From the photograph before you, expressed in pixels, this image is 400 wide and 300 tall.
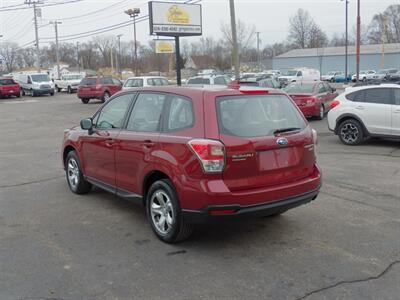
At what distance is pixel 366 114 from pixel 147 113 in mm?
7604

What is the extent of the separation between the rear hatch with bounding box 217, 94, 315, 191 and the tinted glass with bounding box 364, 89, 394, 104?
6.80m

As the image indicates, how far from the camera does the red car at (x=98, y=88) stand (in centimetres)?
2959

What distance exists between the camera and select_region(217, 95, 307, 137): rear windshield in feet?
14.8

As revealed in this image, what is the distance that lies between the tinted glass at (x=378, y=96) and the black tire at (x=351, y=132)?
65 centimetres

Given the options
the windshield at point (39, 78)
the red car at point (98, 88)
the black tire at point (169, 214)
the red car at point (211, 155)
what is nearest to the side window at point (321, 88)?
the red car at point (211, 155)

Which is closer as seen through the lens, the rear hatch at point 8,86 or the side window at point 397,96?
the side window at point 397,96

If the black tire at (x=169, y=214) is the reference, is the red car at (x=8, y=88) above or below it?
above

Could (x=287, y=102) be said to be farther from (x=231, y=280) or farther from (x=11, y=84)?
(x=11, y=84)

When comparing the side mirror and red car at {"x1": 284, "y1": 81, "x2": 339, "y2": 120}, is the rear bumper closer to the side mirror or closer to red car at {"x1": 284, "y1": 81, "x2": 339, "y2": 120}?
the side mirror

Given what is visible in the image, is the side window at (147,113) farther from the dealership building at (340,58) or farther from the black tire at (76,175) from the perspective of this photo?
the dealership building at (340,58)

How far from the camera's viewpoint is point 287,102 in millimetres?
5164

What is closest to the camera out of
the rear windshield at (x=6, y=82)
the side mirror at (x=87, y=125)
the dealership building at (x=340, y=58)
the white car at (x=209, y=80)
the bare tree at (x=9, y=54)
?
the side mirror at (x=87, y=125)

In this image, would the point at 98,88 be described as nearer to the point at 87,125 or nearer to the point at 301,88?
the point at 301,88

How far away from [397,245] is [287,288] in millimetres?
1625
